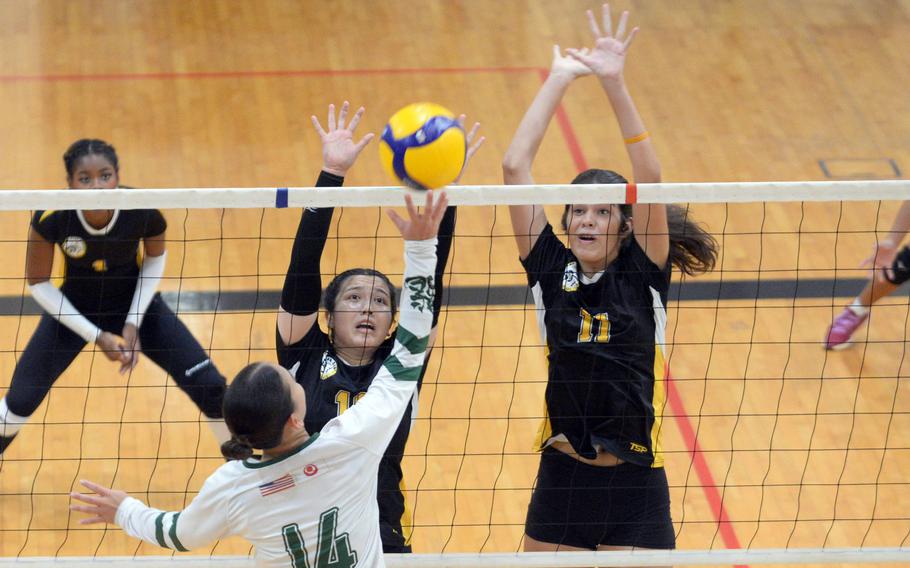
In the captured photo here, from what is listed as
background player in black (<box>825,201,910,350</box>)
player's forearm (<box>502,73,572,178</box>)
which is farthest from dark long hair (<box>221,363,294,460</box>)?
background player in black (<box>825,201,910,350</box>)

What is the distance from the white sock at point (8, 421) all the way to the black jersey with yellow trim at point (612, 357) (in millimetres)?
2437

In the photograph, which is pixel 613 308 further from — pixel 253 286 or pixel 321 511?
pixel 253 286

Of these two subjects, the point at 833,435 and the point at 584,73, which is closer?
the point at 584,73

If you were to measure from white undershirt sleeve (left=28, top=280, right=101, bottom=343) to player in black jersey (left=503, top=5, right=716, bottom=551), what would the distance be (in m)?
2.05

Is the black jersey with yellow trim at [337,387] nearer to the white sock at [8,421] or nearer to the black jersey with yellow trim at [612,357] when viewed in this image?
the black jersey with yellow trim at [612,357]

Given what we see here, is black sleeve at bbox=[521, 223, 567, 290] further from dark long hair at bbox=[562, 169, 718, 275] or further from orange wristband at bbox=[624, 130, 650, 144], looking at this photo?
orange wristband at bbox=[624, 130, 650, 144]

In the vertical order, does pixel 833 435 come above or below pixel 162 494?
above

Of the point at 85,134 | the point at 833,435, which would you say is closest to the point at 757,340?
the point at 833,435

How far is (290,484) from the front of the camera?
9.43 ft

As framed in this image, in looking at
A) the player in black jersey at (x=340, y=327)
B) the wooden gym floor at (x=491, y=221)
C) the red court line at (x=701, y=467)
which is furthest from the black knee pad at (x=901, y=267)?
the player in black jersey at (x=340, y=327)

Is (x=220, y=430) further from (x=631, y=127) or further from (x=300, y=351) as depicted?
(x=631, y=127)

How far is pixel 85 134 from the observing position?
7.77 m

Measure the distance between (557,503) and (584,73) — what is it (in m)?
1.35

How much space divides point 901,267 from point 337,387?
3466 mm
